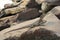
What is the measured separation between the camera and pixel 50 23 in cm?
371

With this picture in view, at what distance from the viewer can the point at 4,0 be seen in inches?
365

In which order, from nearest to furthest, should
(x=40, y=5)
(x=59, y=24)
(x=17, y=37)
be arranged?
(x=17, y=37), (x=59, y=24), (x=40, y=5)

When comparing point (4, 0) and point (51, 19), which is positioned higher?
point (51, 19)

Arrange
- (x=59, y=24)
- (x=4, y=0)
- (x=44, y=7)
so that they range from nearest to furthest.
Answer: (x=59, y=24), (x=44, y=7), (x=4, y=0)

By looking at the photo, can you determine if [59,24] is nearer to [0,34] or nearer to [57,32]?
[57,32]

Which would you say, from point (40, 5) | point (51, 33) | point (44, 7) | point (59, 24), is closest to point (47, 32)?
point (51, 33)

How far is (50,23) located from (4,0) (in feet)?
19.1

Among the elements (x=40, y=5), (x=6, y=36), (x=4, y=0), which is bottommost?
(x=4, y=0)

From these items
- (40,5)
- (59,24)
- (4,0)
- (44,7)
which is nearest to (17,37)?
(59,24)

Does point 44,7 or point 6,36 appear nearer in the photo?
point 6,36

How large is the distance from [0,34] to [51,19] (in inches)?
39.4

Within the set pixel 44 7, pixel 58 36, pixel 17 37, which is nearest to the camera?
pixel 58 36

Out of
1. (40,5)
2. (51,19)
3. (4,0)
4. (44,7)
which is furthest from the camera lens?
(4,0)

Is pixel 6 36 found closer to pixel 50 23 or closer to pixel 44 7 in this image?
pixel 50 23
